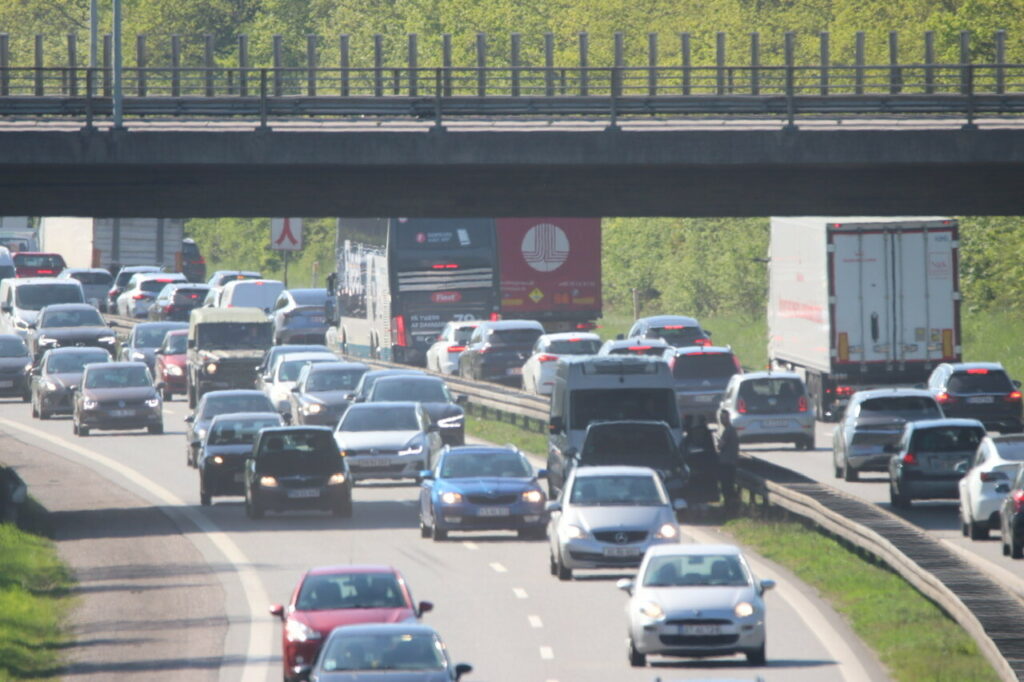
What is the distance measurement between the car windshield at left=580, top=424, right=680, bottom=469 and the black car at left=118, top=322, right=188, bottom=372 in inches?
1131

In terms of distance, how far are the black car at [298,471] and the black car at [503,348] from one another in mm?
19764

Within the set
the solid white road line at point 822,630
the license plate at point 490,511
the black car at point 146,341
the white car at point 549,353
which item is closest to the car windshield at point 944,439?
the solid white road line at point 822,630

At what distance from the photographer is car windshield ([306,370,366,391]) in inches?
1752

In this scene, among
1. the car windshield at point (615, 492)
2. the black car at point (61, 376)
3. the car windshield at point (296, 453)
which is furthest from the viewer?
the black car at point (61, 376)

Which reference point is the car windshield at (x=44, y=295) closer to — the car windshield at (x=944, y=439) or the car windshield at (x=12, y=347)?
the car windshield at (x=12, y=347)

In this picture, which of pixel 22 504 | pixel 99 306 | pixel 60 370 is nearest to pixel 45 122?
pixel 22 504

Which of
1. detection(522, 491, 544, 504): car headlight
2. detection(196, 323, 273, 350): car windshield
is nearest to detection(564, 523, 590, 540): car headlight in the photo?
detection(522, 491, 544, 504): car headlight

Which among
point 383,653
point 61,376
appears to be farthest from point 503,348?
point 383,653

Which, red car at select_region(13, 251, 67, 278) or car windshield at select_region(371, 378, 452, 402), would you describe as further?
red car at select_region(13, 251, 67, 278)

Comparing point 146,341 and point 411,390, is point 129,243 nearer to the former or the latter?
point 146,341

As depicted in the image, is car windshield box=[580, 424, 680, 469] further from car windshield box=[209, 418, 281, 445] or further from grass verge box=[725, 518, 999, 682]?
car windshield box=[209, 418, 281, 445]

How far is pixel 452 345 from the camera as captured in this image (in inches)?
→ 2146

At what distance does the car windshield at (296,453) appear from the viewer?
105 feet

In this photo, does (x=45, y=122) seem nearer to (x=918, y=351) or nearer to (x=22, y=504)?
(x=22, y=504)
